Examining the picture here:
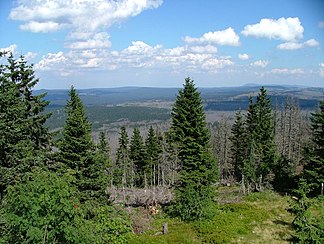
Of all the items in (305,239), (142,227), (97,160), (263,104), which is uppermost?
(263,104)

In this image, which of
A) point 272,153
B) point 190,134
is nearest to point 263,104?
point 272,153

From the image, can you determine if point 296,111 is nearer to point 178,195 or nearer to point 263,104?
point 263,104

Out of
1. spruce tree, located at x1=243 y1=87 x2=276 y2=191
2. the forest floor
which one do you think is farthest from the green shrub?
spruce tree, located at x1=243 y1=87 x2=276 y2=191

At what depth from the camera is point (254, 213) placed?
28.5m

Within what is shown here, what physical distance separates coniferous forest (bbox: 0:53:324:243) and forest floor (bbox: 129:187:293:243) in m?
0.08

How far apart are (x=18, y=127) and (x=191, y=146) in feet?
49.6

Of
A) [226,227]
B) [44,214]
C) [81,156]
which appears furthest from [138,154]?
[44,214]

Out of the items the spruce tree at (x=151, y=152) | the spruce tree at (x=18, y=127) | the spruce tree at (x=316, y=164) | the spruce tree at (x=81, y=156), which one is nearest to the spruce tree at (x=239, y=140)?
the spruce tree at (x=151, y=152)

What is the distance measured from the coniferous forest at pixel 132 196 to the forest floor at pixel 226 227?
80 millimetres

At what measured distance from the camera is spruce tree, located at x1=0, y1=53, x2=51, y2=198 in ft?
61.2

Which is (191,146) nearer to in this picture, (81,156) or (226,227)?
(226,227)

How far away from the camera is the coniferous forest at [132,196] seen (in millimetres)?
12750

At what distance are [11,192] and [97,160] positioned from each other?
11990 millimetres

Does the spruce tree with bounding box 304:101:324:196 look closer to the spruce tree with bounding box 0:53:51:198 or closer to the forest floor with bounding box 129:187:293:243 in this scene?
the forest floor with bounding box 129:187:293:243
